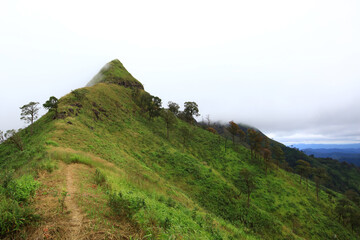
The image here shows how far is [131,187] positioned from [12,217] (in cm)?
740

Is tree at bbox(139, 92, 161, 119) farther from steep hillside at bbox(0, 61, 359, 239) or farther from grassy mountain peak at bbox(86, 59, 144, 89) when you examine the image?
grassy mountain peak at bbox(86, 59, 144, 89)

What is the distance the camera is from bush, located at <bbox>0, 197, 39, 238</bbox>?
4.07m

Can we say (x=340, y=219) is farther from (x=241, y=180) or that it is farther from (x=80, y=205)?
(x=80, y=205)

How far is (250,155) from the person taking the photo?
184 ft

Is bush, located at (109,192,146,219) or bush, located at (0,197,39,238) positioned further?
bush, located at (109,192,146,219)

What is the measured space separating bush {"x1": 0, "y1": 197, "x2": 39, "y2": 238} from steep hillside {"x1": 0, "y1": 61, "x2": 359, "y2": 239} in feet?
0.08

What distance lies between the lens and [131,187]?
11094 mm

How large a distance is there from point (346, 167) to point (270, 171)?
227487mm

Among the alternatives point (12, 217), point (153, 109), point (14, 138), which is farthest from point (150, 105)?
point (12, 217)

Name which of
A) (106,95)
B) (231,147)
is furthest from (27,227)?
(231,147)

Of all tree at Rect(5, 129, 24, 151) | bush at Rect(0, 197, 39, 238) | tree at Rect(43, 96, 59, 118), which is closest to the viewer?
bush at Rect(0, 197, 39, 238)

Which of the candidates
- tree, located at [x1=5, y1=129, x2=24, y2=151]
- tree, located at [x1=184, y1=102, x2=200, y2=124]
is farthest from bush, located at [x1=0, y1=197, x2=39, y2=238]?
tree, located at [x1=184, y1=102, x2=200, y2=124]

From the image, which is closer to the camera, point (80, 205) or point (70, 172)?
point (80, 205)

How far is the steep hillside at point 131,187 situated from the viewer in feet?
17.0
